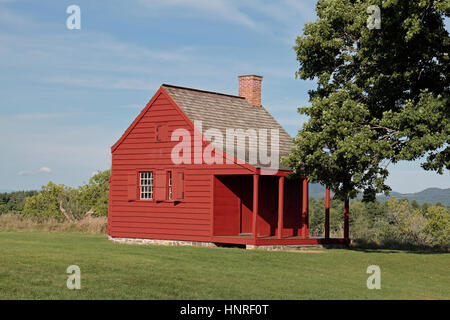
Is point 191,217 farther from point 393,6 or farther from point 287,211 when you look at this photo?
point 393,6

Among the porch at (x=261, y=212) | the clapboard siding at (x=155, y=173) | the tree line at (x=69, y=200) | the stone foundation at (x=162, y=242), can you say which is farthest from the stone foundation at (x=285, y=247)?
the tree line at (x=69, y=200)

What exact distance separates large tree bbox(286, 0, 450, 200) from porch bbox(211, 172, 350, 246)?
9.57ft

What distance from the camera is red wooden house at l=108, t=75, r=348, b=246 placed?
25.8 metres

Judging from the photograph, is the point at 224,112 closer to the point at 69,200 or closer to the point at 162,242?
the point at 162,242

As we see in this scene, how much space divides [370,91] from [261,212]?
25.4 feet

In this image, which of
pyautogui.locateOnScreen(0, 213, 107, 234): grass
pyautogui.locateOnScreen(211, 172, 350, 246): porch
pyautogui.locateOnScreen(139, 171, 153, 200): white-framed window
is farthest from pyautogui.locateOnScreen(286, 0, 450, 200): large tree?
pyautogui.locateOnScreen(0, 213, 107, 234): grass

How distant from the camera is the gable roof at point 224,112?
1093 inches

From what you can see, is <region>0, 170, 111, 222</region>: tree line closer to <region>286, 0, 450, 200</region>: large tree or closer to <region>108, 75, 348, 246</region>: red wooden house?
<region>108, 75, 348, 246</region>: red wooden house

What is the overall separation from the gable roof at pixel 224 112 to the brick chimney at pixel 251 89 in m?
→ 0.36

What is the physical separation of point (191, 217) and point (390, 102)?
9438mm

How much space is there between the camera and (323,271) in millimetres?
18719

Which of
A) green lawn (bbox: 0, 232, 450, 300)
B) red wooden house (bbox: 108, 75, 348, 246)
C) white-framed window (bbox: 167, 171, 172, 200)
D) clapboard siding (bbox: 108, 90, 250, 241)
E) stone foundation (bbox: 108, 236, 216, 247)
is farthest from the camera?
white-framed window (bbox: 167, 171, 172, 200)

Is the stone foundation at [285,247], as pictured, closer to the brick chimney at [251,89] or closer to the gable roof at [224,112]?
the gable roof at [224,112]

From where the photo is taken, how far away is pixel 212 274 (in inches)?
639
